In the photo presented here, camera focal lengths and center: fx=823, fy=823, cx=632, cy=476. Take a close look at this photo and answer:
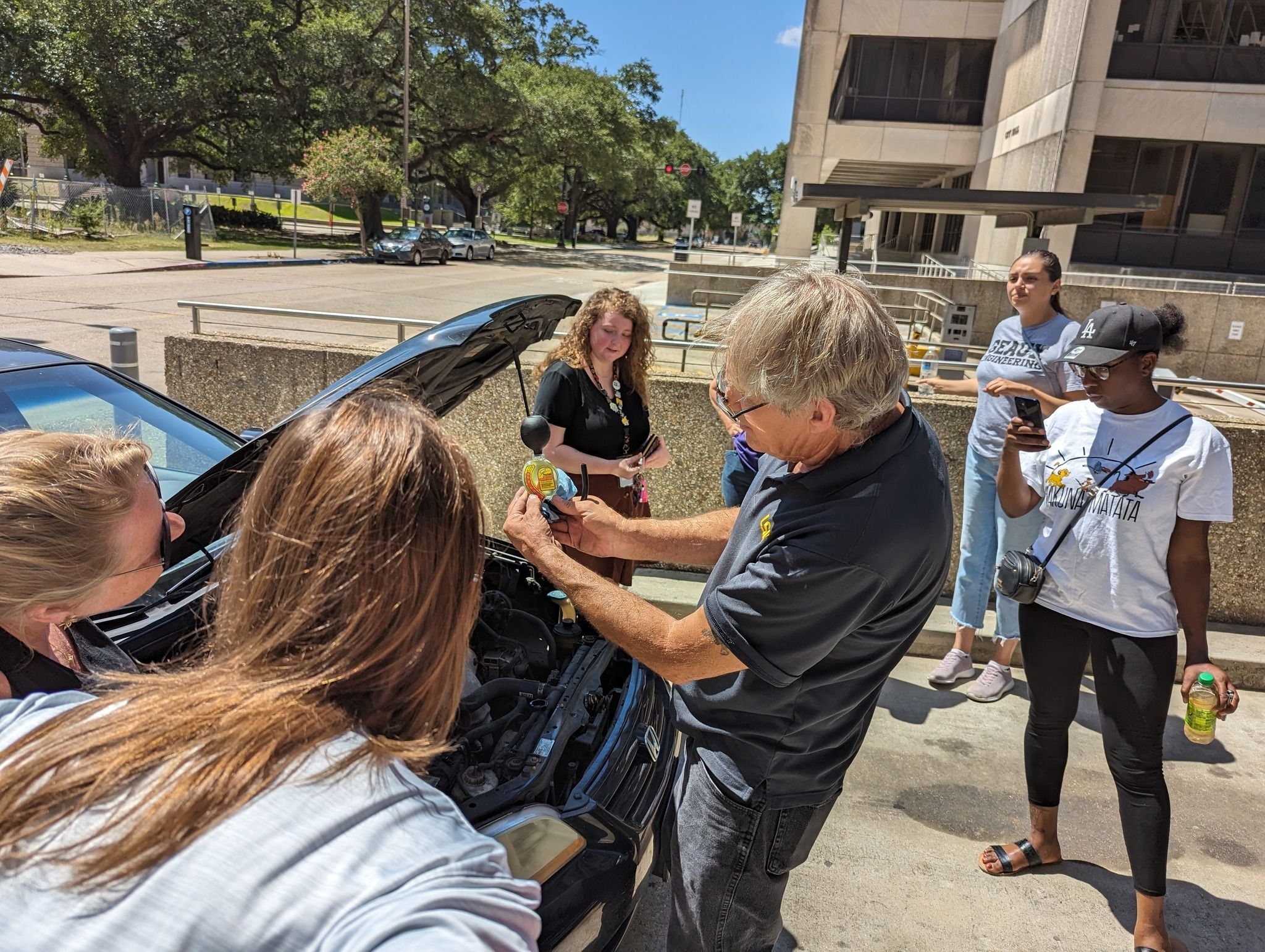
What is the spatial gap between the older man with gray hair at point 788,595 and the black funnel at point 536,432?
2.43ft

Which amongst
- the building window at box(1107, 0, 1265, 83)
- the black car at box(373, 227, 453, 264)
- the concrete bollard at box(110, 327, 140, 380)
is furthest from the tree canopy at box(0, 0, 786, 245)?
the concrete bollard at box(110, 327, 140, 380)

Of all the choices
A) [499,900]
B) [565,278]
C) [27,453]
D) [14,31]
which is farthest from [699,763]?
[14,31]

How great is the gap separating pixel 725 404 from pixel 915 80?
109 feet

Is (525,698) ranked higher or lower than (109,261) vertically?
lower

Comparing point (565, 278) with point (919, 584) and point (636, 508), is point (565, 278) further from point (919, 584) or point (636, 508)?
point (919, 584)

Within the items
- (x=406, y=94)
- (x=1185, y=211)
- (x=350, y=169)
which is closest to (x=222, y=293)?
(x=350, y=169)

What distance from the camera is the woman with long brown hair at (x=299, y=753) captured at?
2.55 feet

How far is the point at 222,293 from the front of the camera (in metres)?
18.0

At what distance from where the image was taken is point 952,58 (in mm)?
29344

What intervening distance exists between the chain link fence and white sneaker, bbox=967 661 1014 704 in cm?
3007

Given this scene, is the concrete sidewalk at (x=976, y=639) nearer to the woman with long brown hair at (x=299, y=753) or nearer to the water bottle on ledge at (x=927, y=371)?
the water bottle on ledge at (x=927, y=371)

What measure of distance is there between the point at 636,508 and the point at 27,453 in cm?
284

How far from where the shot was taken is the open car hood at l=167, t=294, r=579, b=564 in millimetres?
2348

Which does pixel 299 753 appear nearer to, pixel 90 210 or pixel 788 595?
pixel 788 595
